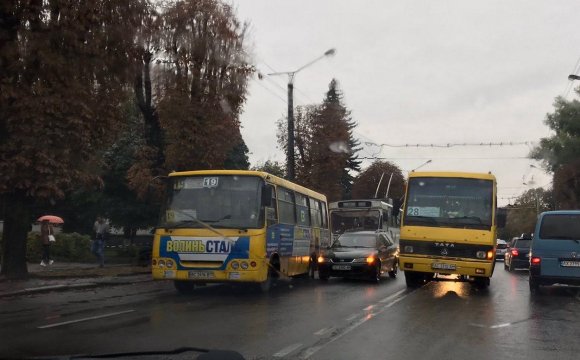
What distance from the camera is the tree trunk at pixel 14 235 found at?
17.5 meters

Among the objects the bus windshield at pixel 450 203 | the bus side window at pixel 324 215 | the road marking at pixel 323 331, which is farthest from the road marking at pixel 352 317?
the bus side window at pixel 324 215

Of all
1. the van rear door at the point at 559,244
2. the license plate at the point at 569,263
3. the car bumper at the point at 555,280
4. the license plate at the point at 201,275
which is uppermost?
the van rear door at the point at 559,244

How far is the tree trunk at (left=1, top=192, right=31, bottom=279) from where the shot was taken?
1745 centimetres

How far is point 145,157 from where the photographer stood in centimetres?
2773

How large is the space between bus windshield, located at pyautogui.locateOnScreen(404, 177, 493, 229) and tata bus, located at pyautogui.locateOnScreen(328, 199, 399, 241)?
1162 centimetres

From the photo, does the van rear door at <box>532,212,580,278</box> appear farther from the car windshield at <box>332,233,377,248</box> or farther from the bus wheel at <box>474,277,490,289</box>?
the car windshield at <box>332,233,377,248</box>

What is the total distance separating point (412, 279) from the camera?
58.1 ft

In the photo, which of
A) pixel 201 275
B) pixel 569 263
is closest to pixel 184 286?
pixel 201 275

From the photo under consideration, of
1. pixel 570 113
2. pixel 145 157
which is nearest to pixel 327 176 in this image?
pixel 145 157

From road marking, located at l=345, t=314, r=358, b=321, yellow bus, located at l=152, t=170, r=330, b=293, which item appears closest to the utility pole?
yellow bus, located at l=152, t=170, r=330, b=293

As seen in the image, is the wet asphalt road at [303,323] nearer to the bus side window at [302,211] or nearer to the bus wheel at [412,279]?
the bus wheel at [412,279]

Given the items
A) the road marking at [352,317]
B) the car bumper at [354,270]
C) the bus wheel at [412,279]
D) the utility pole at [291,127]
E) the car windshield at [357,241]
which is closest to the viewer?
the road marking at [352,317]

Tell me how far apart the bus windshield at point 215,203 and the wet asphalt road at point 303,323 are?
5.60ft

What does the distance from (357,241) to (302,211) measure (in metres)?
2.20
